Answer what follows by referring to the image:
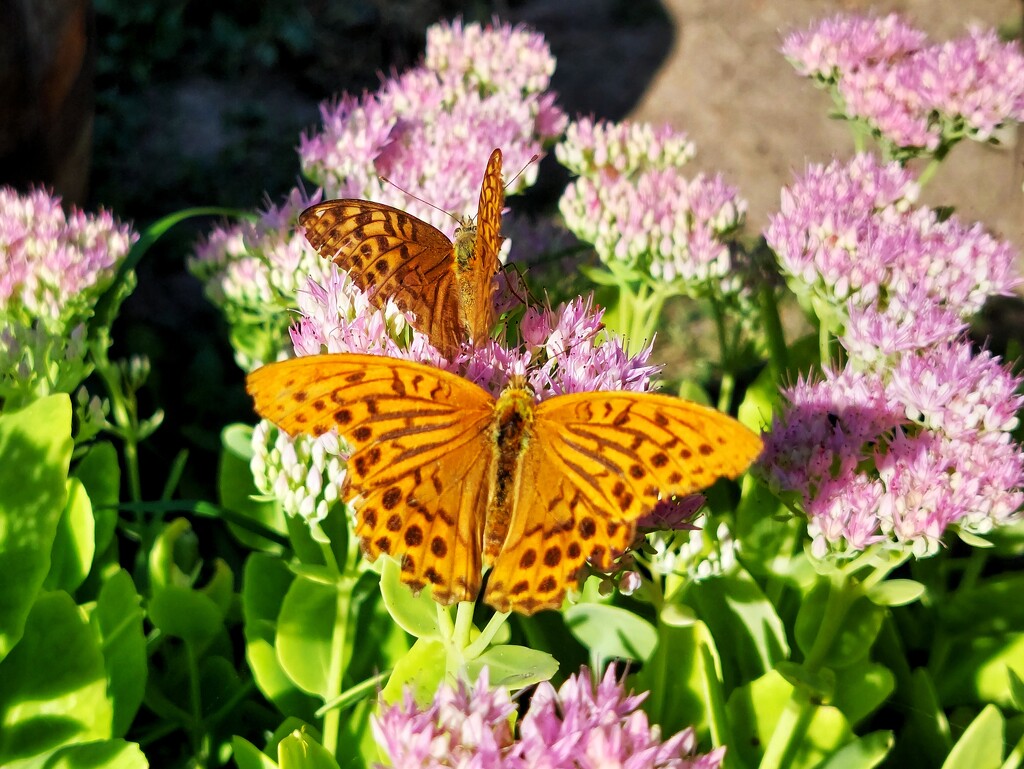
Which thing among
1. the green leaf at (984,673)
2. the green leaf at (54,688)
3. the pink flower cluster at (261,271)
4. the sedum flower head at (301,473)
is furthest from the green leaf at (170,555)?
the green leaf at (984,673)

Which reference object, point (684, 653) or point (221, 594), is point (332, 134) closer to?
point (221, 594)

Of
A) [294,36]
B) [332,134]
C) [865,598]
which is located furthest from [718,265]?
[294,36]

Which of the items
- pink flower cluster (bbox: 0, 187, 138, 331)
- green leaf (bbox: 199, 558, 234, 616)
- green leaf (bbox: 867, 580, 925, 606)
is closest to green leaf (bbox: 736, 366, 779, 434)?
green leaf (bbox: 867, 580, 925, 606)

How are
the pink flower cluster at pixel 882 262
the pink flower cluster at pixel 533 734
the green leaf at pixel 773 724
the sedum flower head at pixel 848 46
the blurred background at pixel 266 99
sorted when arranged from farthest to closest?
the blurred background at pixel 266 99 < the sedum flower head at pixel 848 46 < the pink flower cluster at pixel 882 262 < the green leaf at pixel 773 724 < the pink flower cluster at pixel 533 734

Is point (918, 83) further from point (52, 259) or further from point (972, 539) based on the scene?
point (52, 259)

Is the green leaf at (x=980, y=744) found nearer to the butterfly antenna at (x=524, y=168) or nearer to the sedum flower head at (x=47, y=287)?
the butterfly antenna at (x=524, y=168)
